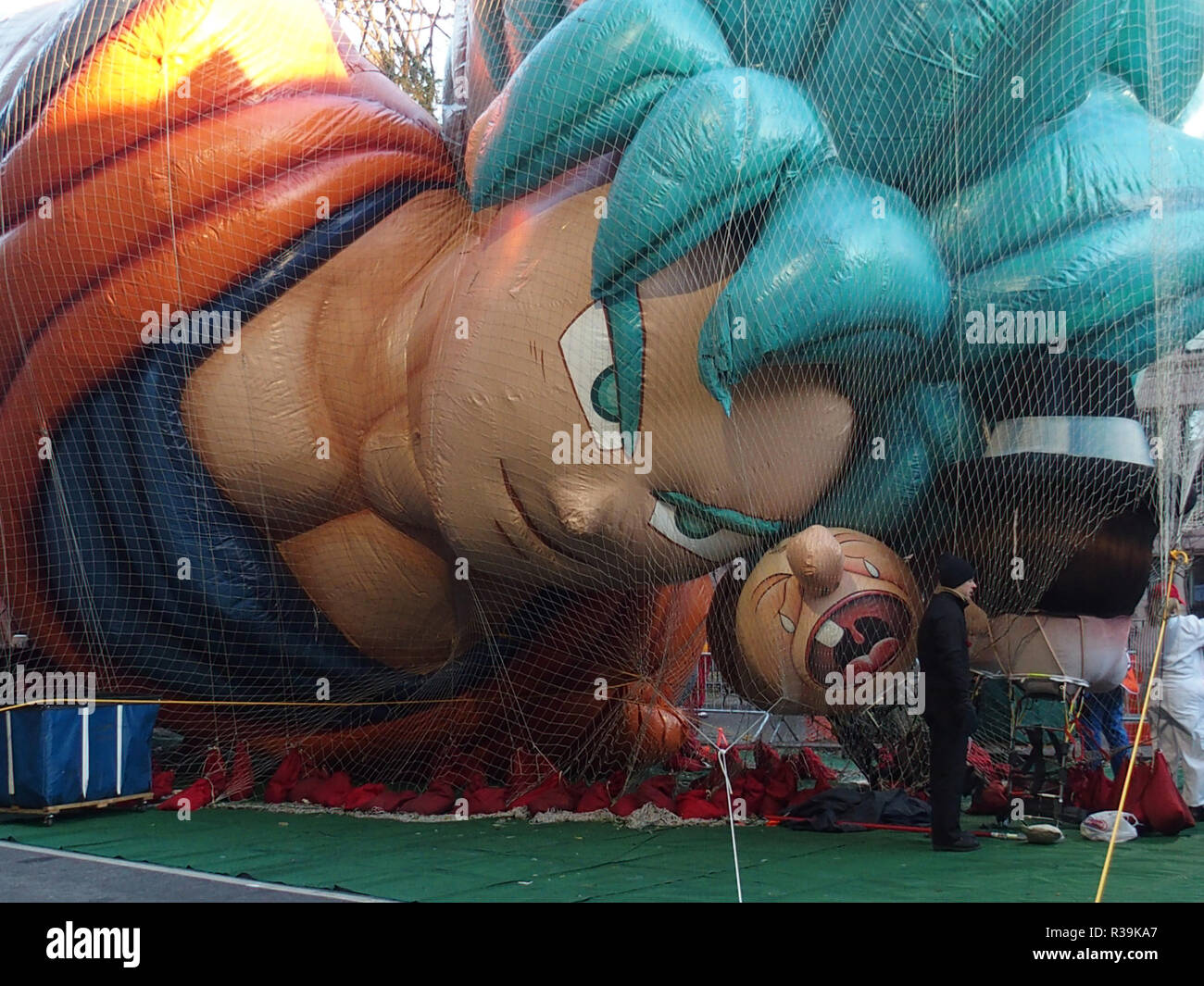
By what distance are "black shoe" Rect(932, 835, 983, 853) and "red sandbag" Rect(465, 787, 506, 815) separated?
2719mm

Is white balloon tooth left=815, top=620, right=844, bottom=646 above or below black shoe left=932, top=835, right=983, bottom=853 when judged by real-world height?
above

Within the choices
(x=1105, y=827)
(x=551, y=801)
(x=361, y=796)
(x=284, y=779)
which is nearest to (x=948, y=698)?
(x=1105, y=827)

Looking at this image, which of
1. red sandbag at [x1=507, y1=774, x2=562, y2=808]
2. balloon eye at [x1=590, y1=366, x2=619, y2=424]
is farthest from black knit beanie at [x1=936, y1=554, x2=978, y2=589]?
red sandbag at [x1=507, y1=774, x2=562, y2=808]

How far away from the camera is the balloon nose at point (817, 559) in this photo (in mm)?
6324

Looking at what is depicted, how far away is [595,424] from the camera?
653 cm

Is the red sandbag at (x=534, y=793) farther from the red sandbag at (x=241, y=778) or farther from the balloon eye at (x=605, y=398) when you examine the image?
the balloon eye at (x=605, y=398)

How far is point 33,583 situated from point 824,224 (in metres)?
5.61

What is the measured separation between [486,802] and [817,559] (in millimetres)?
2787

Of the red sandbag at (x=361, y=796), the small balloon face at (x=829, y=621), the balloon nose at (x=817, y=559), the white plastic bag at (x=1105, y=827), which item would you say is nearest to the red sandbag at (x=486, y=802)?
the red sandbag at (x=361, y=796)

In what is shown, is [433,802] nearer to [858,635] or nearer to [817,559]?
[858,635]

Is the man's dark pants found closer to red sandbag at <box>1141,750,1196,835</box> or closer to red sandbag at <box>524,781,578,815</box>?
red sandbag at <box>1141,750,1196,835</box>

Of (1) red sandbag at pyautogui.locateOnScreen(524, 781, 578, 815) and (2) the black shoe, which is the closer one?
(2) the black shoe

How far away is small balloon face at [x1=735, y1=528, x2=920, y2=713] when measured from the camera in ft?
21.6
